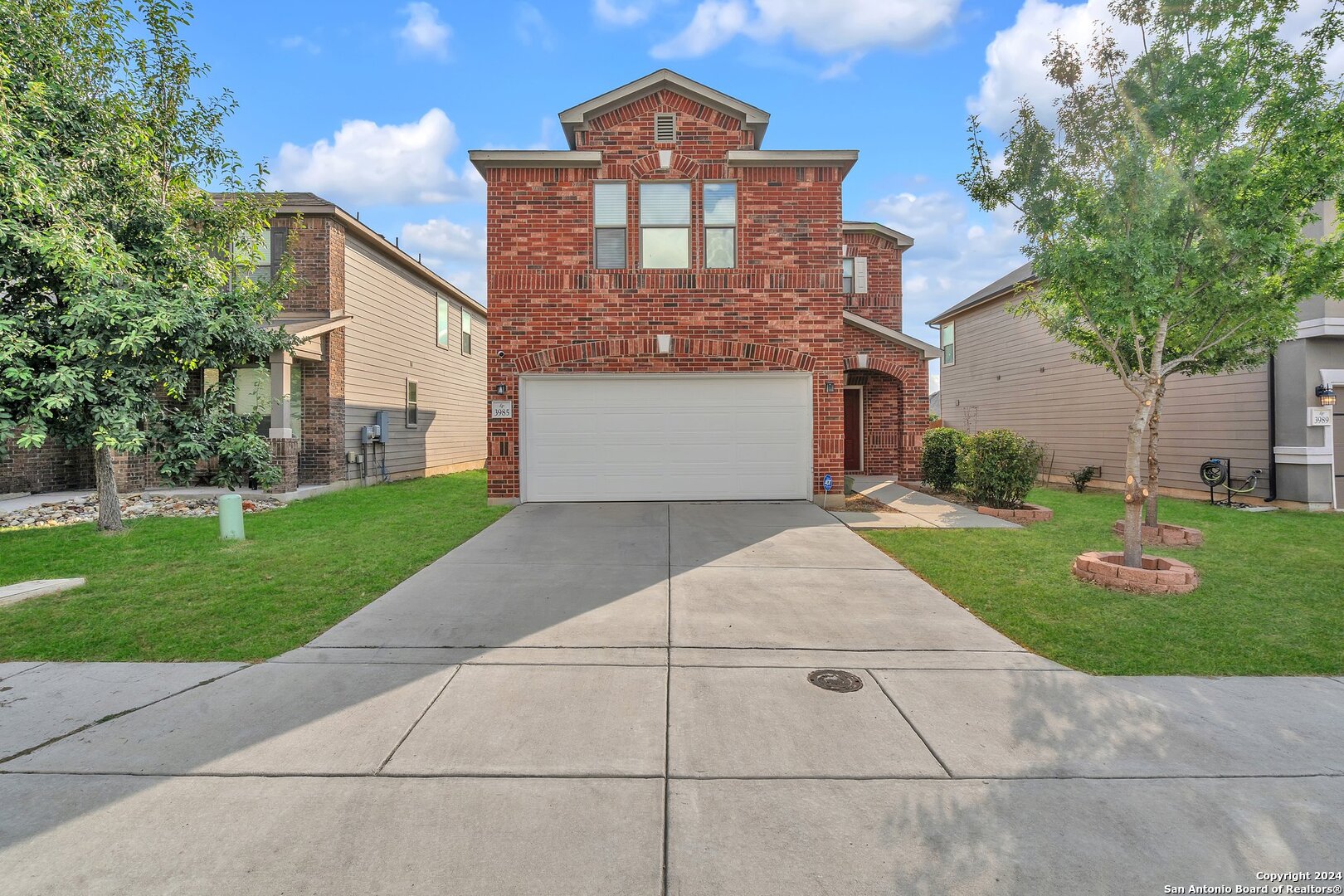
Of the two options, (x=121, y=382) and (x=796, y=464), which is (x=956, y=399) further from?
(x=121, y=382)

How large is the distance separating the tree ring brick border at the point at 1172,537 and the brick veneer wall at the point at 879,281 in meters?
10.1

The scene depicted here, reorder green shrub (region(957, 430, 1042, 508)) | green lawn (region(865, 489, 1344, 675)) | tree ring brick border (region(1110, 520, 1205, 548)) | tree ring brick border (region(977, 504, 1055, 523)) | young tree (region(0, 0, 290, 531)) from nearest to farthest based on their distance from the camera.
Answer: green lawn (region(865, 489, 1344, 675)), young tree (region(0, 0, 290, 531)), tree ring brick border (region(1110, 520, 1205, 548)), tree ring brick border (region(977, 504, 1055, 523)), green shrub (region(957, 430, 1042, 508))

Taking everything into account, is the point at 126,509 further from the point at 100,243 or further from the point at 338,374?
the point at 100,243

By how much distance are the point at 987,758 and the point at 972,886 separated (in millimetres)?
974

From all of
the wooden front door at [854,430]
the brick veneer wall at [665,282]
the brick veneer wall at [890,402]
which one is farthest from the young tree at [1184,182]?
the wooden front door at [854,430]

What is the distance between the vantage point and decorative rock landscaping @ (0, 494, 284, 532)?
32.6 ft

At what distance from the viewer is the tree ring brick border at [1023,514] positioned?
33.3 feet

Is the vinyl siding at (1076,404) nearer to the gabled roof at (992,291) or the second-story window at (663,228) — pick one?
the gabled roof at (992,291)

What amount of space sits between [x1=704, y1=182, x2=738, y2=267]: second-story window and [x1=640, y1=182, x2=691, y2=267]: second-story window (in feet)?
1.12

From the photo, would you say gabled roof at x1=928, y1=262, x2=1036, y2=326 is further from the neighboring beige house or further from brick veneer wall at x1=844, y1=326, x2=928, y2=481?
the neighboring beige house

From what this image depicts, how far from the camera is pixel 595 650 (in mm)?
4645

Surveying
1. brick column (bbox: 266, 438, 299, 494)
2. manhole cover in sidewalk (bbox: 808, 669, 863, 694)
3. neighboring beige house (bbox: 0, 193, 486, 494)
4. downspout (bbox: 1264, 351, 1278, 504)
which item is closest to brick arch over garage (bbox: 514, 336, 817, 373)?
neighboring beige house (bbox: 0, 193, 486, 494)

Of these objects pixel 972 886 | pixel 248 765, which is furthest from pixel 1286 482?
pixel 248 765

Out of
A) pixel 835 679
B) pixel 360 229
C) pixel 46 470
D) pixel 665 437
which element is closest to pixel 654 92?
pixel 665 437
